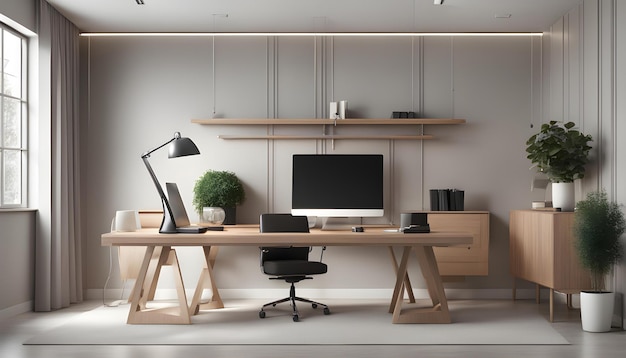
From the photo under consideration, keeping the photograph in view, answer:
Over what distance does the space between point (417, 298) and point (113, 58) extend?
3.97m

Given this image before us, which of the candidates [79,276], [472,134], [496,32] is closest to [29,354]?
[79,276]

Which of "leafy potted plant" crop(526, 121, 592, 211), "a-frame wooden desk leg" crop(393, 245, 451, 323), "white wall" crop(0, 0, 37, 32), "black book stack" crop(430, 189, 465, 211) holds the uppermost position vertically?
"white wall" crop(0, 0, 37, 32)

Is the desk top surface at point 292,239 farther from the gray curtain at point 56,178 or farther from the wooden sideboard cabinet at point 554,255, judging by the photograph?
the gray curtain at point 56,178

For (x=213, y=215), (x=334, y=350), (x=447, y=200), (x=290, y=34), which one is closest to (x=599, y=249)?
(x=447, y=200)

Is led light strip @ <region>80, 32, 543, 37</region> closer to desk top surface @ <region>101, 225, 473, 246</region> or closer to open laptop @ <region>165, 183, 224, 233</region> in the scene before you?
open laptop @ <region>165, 183, 224, 233</region>

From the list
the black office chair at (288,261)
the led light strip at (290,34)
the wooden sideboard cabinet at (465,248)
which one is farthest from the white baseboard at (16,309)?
the wooden sideboard cabinet at (465,248)

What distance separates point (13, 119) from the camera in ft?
19.4

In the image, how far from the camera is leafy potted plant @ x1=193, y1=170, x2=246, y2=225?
6.52m

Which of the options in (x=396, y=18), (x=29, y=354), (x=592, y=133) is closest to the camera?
(x=29, y=354)

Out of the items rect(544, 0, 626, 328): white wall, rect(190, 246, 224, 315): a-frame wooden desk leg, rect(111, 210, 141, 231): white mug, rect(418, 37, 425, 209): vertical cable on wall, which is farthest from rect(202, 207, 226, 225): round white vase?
rect(544, 0, 626, 328): white wall

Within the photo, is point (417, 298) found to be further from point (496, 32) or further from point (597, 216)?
point (496, 32)

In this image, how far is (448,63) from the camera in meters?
6.92

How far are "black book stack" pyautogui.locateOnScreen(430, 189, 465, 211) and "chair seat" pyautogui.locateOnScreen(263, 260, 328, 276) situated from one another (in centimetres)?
165

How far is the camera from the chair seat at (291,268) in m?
5.36
